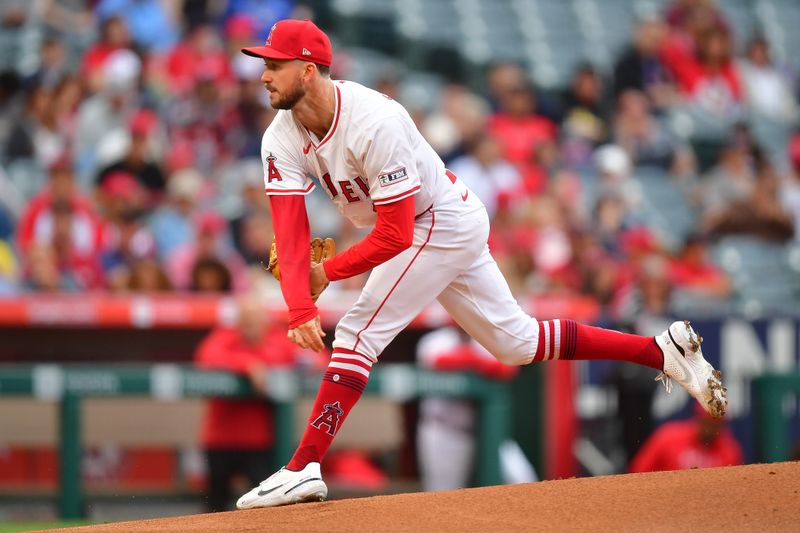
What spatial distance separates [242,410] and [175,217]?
7.40ft

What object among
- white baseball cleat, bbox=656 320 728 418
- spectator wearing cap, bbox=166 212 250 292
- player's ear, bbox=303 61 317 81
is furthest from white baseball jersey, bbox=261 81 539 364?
spectator wearing cap, bbox=166 212 250 292

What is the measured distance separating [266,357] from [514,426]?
Result: 68.0 inches

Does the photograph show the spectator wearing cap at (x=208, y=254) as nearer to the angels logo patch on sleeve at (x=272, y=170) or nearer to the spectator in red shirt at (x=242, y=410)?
the spectator in red shirt at (x=242, y=410)

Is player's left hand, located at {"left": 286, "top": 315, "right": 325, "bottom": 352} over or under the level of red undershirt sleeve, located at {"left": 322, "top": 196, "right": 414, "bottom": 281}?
under

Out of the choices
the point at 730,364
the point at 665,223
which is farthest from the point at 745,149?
the point at 730,364

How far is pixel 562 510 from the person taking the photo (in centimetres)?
474

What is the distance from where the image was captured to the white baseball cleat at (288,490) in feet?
16.0

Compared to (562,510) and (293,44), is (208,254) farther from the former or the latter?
(562,510)

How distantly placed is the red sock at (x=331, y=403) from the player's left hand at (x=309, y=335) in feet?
0.84

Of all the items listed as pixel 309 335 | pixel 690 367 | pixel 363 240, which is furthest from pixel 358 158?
pixel 690 367

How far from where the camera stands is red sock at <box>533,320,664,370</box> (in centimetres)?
532

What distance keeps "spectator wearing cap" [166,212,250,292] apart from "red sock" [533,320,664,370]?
3.54m

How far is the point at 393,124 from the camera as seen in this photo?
4.79m

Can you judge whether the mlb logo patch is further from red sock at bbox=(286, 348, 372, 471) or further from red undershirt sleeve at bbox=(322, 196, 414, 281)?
red sock at bbox=(286, 348, 372, 471)
